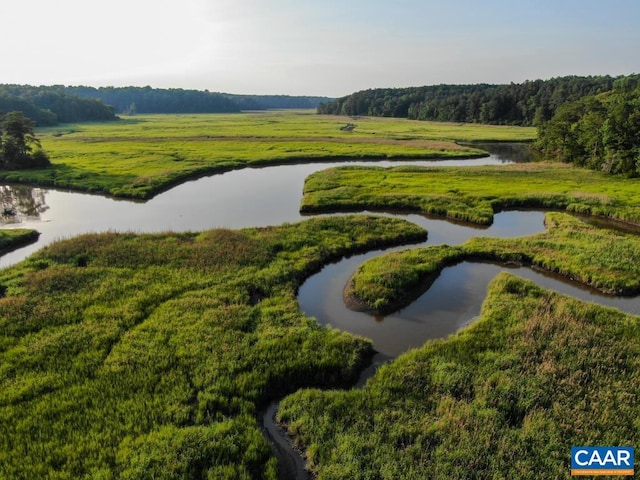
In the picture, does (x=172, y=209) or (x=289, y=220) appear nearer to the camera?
(x=289, y=220)

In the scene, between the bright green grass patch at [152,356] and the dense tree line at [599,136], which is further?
the dense tree line at [599,136]

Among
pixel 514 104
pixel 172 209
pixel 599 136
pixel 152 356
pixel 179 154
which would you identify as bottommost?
pixel 152 356

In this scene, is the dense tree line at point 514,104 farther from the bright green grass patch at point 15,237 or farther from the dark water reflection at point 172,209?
the bright green grass patch at point 15,237

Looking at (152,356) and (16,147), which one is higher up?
(16,147)

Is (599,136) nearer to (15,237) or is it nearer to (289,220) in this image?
(289,220)

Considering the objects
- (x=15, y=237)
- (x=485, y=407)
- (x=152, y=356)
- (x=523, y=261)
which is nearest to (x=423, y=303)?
(x=485, y=407)

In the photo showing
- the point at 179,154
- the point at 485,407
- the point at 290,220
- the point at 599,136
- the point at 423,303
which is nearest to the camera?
the point at 485,407

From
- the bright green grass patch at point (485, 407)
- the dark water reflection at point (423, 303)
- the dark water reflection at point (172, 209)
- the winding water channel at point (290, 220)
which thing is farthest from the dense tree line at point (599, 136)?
the bright green grass patch at point (485, 407)

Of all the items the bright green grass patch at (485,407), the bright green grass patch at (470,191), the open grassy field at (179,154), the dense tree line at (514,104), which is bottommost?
the bright green grass patch at (485,407)
